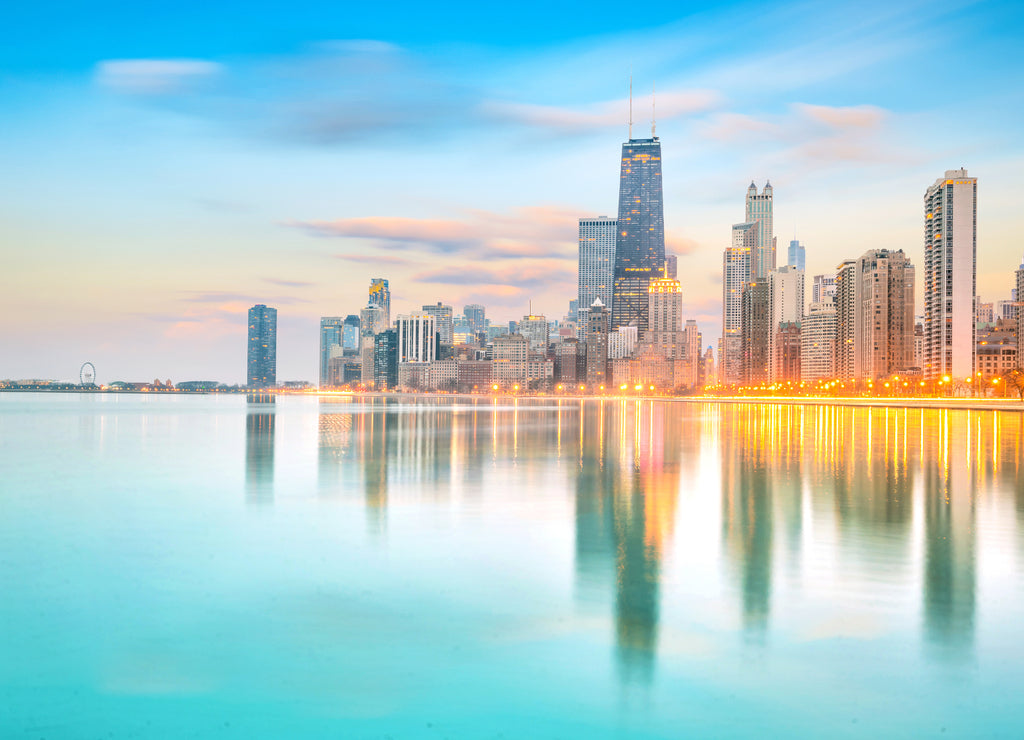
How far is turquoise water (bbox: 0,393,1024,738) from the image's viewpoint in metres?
9.80

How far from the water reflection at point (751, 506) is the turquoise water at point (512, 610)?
0.13 meters

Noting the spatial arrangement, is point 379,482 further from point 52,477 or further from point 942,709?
point 942,709

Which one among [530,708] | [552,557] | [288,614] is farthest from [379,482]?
[530,708]

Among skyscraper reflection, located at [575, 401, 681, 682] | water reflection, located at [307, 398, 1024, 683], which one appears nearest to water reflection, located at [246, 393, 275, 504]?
water reflection, located at [307, 398, 1024, 683]

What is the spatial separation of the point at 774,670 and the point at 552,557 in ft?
25.1

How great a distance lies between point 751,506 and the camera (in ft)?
84.4

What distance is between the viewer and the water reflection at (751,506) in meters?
14.2

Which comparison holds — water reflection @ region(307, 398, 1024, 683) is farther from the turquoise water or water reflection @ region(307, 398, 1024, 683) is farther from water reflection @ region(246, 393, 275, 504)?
water reflection @ region(246, 393, 275, 504)

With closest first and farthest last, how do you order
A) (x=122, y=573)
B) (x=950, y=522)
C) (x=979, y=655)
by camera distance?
(x=979, y=655), (x=122, y=573), (x=950, y=522)

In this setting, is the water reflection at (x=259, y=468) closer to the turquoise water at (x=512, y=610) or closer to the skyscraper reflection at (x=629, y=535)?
the turquoise water at (x=512, y=610)

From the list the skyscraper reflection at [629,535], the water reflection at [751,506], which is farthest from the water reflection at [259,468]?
the skyscraper reflection at [629,535]

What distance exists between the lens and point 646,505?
84.8 feet

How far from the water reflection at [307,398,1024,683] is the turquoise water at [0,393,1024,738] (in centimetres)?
13

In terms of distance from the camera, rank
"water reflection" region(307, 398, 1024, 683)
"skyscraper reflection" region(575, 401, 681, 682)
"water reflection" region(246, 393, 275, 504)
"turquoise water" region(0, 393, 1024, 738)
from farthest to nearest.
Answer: "water reflection" region(246, 393, 275, 504), "water reflection" region(307, 398, 1024, 683), "skyscraper reflection" region(575, 401, 681, 682), "turquoise water" region(0, 393, 1024, 738)
